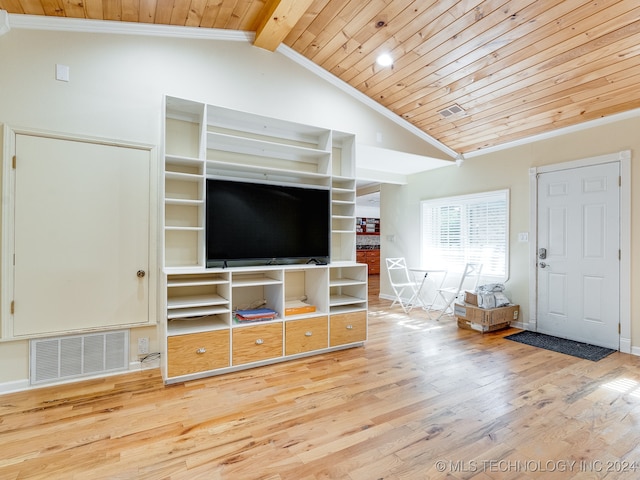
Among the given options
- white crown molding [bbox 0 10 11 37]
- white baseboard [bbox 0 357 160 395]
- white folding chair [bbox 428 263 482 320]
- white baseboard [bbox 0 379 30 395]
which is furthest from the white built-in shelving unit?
white folding chair [bbox 428 263 482 320]

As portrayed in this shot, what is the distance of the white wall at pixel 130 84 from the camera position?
2.50 meters

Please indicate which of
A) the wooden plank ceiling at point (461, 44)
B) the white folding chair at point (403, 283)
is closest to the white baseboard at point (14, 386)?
the wooden plank ceiling at point (461, 44)

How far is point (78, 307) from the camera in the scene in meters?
2.65

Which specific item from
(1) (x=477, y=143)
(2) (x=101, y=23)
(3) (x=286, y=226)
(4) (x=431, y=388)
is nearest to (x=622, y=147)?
(1) (x=477, y=143)

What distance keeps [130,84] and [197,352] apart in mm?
2318

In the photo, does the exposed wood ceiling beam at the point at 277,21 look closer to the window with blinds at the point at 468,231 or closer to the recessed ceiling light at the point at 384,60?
the recessed ceiling light at the point at 384,60

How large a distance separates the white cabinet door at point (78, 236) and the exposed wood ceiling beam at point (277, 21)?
1569mm

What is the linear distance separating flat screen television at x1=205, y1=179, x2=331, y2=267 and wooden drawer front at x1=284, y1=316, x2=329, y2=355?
0.61 meters

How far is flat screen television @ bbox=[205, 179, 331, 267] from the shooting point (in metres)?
2.86

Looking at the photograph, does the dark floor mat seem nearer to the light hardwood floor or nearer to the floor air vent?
the light hardwood floor

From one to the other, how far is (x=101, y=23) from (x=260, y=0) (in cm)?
131

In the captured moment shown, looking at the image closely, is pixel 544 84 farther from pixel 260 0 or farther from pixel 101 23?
pixel 101 23

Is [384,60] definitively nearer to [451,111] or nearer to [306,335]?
[451,111]

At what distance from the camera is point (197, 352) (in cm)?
268
